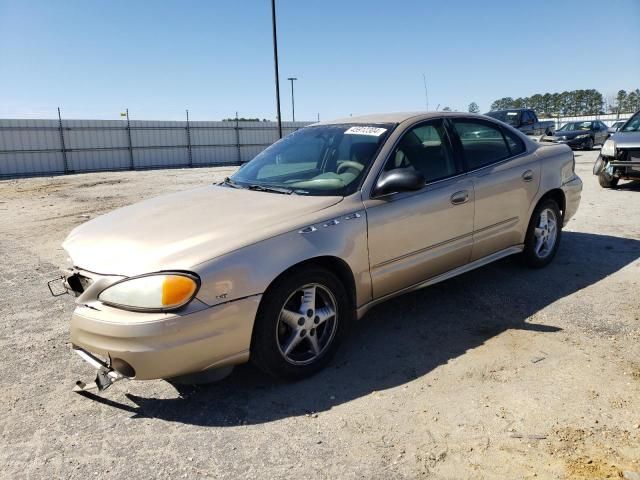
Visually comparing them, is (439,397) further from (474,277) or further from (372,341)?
(474,277)

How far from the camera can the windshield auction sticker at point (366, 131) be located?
383cm

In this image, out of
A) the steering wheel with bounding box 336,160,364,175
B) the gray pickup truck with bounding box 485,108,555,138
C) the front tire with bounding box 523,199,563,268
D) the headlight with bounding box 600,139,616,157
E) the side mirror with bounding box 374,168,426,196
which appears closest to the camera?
the side mirror with bounding box 374,168,426,196

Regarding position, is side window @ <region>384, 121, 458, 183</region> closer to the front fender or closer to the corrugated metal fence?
the front fender

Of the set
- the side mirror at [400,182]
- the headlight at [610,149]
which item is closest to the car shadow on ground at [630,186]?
the headlight at [610,149]

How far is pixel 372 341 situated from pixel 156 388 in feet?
4.96

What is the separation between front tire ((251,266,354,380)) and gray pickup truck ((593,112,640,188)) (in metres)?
8.73

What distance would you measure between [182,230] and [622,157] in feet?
31.9

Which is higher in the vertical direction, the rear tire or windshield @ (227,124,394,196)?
windshield @ (227,124,394,196)

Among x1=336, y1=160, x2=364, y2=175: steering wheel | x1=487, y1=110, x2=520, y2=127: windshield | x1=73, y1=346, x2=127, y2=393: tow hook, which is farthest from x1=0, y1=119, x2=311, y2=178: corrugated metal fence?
x1=73, y1=346, x2=127, y2=393: tow hook

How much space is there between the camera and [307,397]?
3.02 meters

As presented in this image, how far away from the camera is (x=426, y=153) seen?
3.98 metres

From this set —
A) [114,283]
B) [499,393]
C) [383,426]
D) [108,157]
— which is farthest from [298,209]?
[108,157]

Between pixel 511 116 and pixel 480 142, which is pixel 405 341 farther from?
pixel 511 116

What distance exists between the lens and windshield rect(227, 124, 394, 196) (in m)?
3.59
